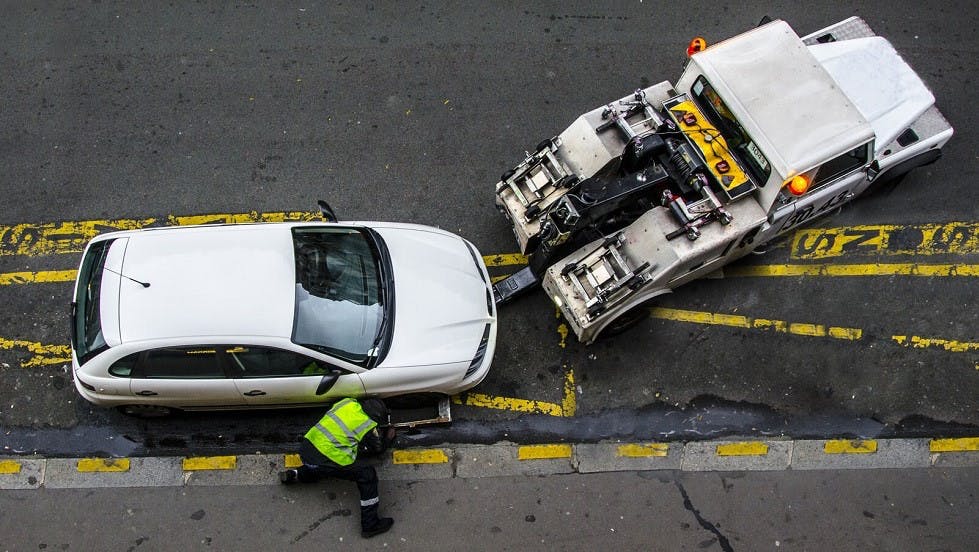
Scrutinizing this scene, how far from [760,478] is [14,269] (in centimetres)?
797

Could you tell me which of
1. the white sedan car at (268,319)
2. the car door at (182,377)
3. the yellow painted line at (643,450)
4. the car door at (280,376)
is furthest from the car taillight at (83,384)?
the yellow painted line at (643,450)

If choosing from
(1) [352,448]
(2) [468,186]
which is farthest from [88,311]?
(2) [468,186]

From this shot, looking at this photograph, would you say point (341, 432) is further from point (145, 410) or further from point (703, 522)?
point (703, 522)

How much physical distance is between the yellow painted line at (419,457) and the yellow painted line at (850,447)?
12.4 ft

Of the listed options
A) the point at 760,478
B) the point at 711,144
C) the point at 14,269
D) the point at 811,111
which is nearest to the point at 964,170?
the point at 811,111

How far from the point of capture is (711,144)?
6.85 metres

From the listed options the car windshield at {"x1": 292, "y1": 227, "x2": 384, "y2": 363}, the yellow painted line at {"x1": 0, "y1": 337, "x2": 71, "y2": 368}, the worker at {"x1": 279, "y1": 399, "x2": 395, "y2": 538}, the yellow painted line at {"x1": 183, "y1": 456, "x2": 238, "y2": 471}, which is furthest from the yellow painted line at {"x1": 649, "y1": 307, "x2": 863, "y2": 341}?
the yellow painted line at {"x1": 0, "y1": 337, "x2": 71, "y2": 368}

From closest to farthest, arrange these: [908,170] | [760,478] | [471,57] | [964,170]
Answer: [760,478]
[908,170]
[964,170]
[471,57]

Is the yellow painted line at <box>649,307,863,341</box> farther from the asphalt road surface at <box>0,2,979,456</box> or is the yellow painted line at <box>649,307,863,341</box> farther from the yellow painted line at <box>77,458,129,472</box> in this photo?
the yellow painted line at <box>77,458,129,472</box>

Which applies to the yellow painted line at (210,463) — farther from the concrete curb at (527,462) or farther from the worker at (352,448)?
the worker at (352,448)

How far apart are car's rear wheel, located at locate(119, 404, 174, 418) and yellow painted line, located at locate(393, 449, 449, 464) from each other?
87.4 inches

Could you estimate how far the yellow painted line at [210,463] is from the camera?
22.9 ft

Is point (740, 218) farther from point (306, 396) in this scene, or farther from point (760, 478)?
point (306, 396)

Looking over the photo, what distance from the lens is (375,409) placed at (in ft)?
21.1
